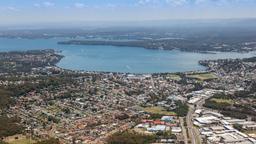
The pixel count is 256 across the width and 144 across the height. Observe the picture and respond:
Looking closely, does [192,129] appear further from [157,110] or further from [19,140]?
[19,140]

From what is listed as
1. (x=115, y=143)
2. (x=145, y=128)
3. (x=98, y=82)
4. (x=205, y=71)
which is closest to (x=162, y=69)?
(x=205, y=71)

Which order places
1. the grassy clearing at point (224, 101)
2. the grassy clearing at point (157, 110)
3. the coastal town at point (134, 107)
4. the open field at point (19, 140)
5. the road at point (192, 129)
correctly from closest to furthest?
1. the open field at point (19, 140)
2. the road at point (192, 129)
3. the coastal town at point (134, 107)
4. the grassy clearing at point (157, 110)
5. the grassy clearing at point (224, 101)

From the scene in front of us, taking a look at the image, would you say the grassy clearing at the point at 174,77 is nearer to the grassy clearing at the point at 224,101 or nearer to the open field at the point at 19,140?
the grassy clearing at the point at 224,101

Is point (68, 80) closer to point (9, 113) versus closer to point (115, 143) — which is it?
point (9, 113)

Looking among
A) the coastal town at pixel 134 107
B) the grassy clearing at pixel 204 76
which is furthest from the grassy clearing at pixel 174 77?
the grassy clearing at pixel 204 76

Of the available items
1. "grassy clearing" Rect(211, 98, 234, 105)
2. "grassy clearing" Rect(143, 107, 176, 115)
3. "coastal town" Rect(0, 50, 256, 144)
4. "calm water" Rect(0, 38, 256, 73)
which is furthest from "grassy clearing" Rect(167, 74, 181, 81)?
"grassy clearing" Rect(143, 107, 176, 115)

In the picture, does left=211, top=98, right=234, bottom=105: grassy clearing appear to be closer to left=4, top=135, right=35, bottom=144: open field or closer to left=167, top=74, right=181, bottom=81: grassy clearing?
left=167, top=74, right=181, bottom=81: grassy clearing

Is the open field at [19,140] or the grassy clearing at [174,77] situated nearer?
the open field at [19,140]
